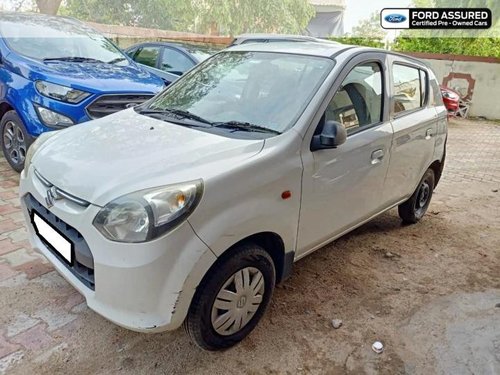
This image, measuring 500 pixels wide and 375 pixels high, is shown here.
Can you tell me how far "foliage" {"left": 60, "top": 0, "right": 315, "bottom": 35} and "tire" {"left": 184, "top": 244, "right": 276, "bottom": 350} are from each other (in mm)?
15197

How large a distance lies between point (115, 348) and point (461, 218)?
3.82 metres

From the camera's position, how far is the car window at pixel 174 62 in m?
6.74

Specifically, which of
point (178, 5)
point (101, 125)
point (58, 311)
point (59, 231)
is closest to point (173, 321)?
point (59, 231)

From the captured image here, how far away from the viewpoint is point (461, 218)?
454 cm

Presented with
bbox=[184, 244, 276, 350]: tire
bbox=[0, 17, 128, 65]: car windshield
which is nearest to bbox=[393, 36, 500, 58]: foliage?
bbox=[0, 17, 128, 65]: car windshield

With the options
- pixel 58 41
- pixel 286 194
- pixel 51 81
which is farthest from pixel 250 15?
pixel 286 194

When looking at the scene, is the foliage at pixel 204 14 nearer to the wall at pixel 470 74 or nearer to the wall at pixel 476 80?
the wall at pixel 470 74

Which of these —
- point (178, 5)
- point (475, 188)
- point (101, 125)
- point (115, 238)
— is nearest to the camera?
point (115, 238)

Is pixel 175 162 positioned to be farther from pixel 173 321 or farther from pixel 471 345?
pixel 471 345

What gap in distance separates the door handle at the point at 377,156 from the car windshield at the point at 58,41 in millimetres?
3738

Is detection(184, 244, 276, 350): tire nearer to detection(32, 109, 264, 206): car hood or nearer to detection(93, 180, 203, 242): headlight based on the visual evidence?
detection(93, 180, 203, 242): headlight

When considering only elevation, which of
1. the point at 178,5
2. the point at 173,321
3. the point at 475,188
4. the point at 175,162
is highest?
the point at 178,5

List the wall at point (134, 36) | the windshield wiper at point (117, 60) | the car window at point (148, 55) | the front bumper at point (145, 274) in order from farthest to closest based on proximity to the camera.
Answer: the wall at point (134, 36)
the car window at point (148, 55)
the windshield wiper at point (117, 60)
the front bumper at point (145, 274)

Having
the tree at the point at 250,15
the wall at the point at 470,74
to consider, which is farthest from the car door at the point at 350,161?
the tree at the point at 250,15
